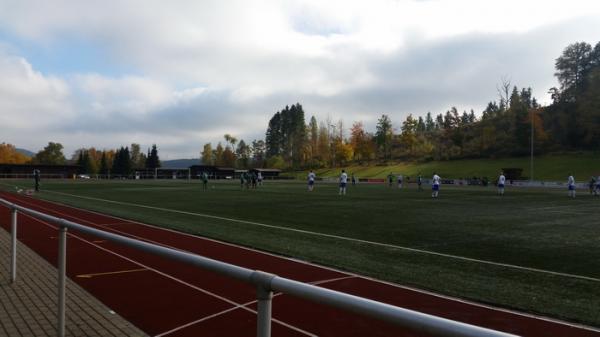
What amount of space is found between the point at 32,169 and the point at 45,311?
311 feet

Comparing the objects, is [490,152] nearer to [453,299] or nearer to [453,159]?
[453,159]

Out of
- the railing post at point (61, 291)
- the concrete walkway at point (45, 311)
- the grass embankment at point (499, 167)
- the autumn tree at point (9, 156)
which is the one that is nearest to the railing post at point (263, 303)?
the railing post at point (61, 291)

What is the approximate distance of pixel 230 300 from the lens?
6695mm

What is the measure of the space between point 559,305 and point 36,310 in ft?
23.3

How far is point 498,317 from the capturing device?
5.97m

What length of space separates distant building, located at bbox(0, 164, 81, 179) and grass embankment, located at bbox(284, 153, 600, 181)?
57510 mm

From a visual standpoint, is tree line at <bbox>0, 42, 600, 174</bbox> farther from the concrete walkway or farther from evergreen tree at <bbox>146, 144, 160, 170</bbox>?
the concrete walkway

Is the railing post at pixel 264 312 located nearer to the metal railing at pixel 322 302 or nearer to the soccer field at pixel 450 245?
the metal railing at pixel 322 302

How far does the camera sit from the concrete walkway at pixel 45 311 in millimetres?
5375

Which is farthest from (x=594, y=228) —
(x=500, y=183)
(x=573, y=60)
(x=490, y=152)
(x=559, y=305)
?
(x=573, y=60)

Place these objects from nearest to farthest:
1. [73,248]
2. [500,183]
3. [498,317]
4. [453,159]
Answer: [498,317] < [73,248] < [500,183] < [453,159]

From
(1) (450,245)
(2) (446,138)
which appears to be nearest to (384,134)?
(2) (446,138)

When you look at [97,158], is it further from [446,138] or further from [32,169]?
[446,138]

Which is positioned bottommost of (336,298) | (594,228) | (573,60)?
(594,228)
